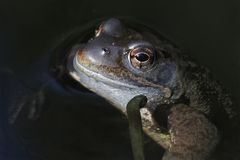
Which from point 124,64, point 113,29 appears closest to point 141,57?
point 124,64

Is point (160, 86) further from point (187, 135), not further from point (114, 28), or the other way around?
point (114, 28)

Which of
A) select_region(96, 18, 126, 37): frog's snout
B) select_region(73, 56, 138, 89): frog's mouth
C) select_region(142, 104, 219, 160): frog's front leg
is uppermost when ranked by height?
select_region(96, 18, 126, 37): frog's snout

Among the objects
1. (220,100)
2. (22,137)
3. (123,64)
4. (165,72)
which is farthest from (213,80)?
(22,137)

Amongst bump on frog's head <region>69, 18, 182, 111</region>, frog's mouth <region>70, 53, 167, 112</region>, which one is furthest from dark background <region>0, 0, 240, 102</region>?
bump on frog's head <region>69, 18, 182, 111</region>

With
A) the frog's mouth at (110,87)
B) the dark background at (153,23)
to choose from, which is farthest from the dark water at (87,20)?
the frog's mouth at (110,87)

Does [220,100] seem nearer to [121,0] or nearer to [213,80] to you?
[213,80]

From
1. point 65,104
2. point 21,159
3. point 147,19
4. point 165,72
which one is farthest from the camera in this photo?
point 147,19

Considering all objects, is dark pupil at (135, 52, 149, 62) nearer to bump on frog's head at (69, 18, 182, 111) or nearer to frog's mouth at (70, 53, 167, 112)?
bump on frog's head at (69, 18, 182, 111)
